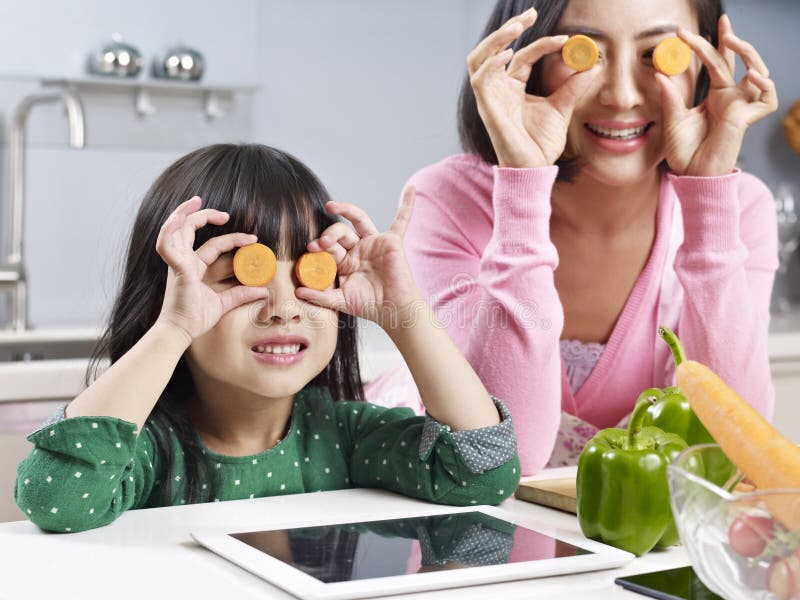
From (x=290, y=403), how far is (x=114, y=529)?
353 mm

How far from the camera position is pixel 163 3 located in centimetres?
304

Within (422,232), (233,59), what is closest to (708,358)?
(422,232)

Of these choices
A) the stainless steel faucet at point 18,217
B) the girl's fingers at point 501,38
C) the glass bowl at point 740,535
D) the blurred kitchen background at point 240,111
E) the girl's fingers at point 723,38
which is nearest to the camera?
the glass bowl at point 740,535

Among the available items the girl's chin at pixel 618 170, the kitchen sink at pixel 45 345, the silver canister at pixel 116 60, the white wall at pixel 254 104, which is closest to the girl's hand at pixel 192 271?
the girl's chin at pixel 618 170

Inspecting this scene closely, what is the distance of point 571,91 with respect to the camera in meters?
1.53

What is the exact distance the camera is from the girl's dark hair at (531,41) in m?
1.56

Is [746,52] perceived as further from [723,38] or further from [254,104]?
[254,104]

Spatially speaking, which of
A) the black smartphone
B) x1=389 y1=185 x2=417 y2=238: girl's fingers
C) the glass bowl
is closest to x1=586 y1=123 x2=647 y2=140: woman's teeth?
x1=389 y1=185 x2=417 y2=238: girl's fingers

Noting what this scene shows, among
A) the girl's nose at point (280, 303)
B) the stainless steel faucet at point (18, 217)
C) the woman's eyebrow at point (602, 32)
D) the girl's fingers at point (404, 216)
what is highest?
the woman's eyebrow at point (602, 32)

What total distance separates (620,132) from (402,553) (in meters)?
0.85

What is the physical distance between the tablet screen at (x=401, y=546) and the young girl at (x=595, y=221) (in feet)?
1.47

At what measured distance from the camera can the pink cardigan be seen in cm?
147

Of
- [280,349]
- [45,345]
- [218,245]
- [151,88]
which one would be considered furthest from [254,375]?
[151,88]

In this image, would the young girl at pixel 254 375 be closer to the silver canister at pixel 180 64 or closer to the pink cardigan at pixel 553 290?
the pink cardigan at pixel 553 290
